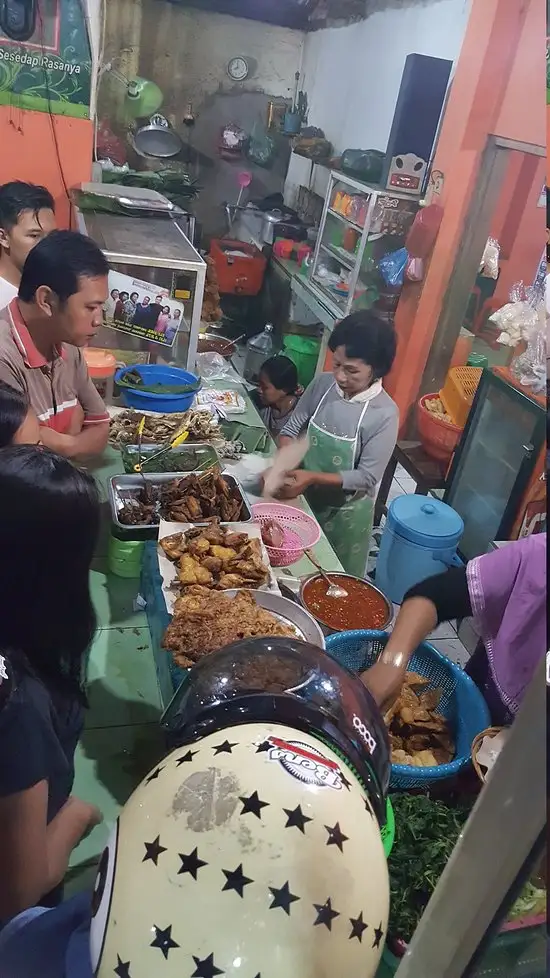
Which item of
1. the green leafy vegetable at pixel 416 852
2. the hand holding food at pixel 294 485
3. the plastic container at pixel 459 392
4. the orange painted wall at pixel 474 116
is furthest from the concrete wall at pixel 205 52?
the green leafy vegetable at pixel 416 852

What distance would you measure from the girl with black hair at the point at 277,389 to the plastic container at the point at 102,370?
4.02 feet

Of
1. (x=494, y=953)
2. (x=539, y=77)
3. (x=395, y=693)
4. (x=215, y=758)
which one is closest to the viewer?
(x=494, y=953)

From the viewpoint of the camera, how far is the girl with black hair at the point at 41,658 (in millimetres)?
1023

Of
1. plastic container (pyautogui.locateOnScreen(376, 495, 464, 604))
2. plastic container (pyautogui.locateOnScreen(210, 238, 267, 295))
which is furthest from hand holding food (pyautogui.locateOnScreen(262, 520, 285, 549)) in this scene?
plastic container (pyautogui.locateOnScreen(210, 238, 267, 295))

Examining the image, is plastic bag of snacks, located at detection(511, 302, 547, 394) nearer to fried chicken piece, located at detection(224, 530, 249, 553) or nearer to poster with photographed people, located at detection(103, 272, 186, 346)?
poster with photographed people, located at detection(103, 272, 186, 346)

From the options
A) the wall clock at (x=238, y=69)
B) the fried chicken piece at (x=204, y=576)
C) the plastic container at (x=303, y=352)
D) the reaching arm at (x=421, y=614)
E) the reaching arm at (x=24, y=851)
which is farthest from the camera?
the wall clock at (x=238, y=69)

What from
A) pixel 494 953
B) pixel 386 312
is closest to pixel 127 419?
pixel 494 953

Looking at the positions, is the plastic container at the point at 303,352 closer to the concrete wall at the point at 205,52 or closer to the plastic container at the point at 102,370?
the plastic container at the point at 102,370

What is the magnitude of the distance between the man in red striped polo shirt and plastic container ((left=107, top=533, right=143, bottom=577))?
37 centimetres

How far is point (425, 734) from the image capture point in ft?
5.53

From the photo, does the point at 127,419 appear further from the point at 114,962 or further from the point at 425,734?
Result: the point at 114,962

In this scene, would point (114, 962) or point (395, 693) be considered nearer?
point (114, 962)

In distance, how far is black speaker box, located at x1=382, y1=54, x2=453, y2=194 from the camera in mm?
4406

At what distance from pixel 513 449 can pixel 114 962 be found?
3.65 m
